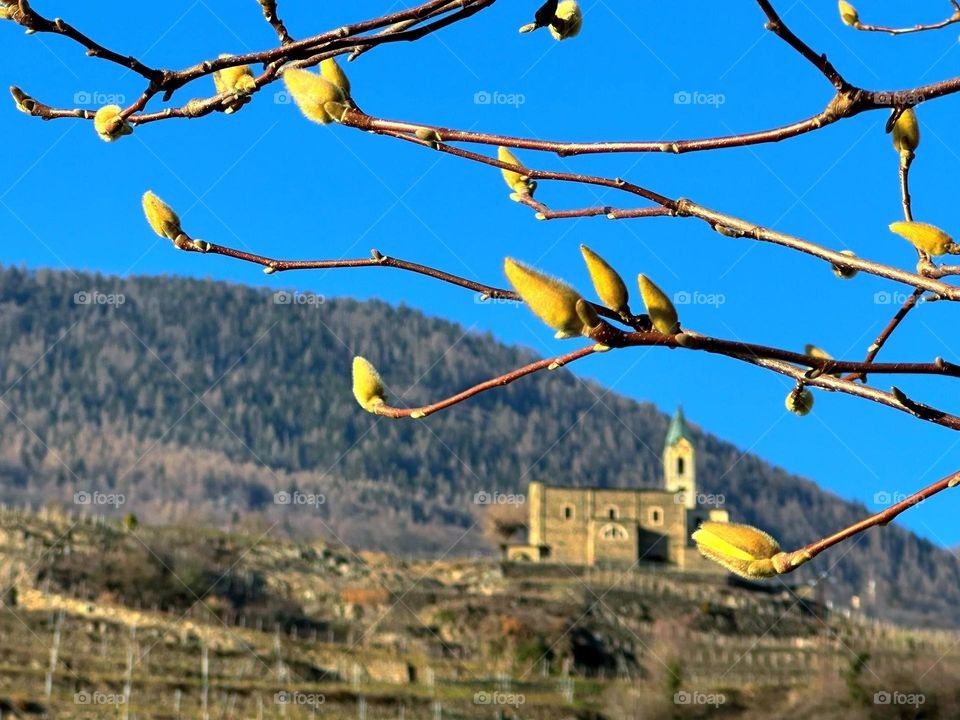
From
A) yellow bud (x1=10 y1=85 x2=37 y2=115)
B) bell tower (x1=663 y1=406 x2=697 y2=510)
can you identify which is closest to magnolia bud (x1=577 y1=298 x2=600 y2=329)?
yellow bud (x1=10 y1=85 x2=37 y2=115)

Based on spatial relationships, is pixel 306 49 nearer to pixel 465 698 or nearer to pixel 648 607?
pixel 465 698

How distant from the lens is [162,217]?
1545 mm

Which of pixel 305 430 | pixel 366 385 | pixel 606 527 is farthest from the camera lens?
pixel 305 430

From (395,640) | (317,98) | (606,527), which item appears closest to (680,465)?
(606,527)

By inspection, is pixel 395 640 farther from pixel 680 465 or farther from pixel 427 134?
pixel 427 134

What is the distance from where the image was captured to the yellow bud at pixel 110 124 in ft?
4.50

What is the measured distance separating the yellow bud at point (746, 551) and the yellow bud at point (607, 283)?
9.0 inches

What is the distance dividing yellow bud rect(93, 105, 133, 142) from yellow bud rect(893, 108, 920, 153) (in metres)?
0.88

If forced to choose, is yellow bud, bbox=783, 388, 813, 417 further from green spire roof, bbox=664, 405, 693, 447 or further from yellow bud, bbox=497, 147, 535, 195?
green spire roof, bbox=664, 405, 693, 447

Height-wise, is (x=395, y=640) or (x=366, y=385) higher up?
(x=395, y=640)

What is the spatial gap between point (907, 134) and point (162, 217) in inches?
33.8

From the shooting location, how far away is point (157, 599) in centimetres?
3788

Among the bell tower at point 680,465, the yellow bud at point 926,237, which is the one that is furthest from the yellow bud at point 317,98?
the bell tower at point 680,465

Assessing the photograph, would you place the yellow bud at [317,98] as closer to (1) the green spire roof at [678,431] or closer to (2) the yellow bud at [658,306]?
(2) the yellow bud at [658,306]
